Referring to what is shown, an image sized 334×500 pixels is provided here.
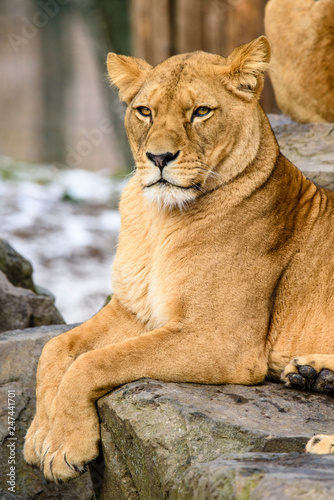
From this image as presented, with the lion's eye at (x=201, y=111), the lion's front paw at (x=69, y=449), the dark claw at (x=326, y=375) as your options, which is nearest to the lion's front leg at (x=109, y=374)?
the lion's front paw at (x=69, y=449)

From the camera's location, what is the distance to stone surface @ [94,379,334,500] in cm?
279

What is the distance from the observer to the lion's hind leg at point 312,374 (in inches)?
131

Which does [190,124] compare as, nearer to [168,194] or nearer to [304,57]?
[168,194]

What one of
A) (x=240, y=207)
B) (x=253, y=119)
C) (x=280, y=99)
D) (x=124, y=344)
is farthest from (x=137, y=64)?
(x=280, y=99)

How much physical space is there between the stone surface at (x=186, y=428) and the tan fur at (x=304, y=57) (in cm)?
316

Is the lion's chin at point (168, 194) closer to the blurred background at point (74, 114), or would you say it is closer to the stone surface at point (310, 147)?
the stone surface at point (310, 147)

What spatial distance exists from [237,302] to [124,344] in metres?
0.54

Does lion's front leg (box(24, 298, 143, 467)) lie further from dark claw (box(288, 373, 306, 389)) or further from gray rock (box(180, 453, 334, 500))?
gray rock (box(180, 453, 334, 500))

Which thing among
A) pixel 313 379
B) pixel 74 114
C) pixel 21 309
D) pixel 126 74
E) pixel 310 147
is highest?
pixel 126 74

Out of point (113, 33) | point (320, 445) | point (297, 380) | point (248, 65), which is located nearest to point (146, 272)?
point (297, 380)

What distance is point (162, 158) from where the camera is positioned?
10.6 ft

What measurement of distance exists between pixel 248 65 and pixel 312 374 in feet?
4.75

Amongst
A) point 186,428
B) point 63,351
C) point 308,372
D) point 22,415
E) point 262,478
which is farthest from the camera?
point 22,415

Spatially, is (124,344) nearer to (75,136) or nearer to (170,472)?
(170,472)
